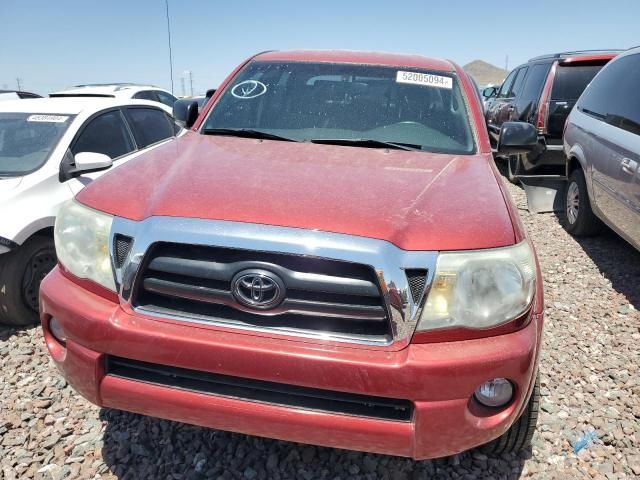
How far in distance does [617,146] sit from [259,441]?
12.6ft

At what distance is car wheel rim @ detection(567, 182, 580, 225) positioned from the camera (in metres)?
5.54

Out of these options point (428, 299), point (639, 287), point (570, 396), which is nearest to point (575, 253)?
point (639, 287)

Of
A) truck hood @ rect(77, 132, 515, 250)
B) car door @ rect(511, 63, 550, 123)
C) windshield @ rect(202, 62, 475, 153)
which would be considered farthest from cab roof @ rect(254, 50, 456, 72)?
car door @ rect(511, 63, 550, 123)

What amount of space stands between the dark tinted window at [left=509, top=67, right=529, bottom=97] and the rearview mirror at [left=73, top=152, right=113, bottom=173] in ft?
22.9

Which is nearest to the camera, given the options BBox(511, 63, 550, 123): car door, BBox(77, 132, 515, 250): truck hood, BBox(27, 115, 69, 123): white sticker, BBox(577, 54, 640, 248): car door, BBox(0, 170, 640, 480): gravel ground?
BBox(77, 132, 515, 250): truck hood

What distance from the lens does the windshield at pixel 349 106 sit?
2855 mm

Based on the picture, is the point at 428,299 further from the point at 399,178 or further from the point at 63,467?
the point at 63,467

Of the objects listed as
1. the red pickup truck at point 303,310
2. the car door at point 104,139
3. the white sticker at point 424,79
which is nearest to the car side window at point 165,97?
the car door at point 104,139

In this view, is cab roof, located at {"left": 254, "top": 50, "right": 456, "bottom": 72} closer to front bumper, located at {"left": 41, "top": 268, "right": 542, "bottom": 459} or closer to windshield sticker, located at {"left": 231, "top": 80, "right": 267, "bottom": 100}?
windshield sticker, located at {"left": 231, "top": 80, "right": 267, "bottom": 100}

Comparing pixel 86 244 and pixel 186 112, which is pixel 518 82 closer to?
pixel 186 112

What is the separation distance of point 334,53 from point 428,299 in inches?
91.2

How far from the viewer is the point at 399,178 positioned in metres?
2.23

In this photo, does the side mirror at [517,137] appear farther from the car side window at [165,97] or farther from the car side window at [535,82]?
the car side window at [165,97]

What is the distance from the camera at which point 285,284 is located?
1.71m
